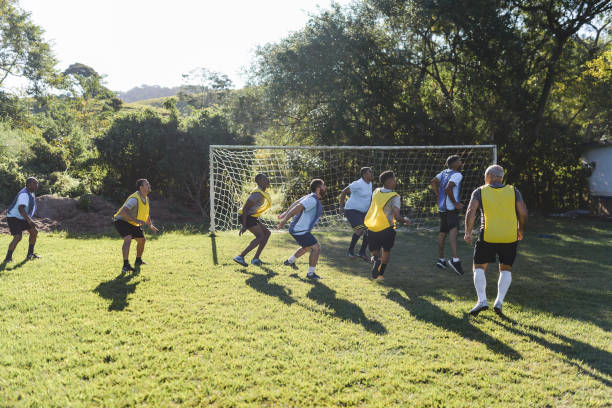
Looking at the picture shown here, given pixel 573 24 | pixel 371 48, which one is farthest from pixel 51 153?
pixel 573 24

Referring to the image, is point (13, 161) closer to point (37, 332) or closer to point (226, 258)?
point (226, 258)

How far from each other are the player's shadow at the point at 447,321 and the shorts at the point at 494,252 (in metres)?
0.84

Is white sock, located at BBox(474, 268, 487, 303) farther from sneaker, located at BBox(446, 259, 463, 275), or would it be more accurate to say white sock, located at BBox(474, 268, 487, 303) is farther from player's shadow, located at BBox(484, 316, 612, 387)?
sneaker, located at BBox(446, 259, 463, 275)

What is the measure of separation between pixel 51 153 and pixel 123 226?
1241 cm

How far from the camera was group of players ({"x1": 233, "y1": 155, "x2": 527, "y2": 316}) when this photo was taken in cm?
491

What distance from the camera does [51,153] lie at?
53.8ft

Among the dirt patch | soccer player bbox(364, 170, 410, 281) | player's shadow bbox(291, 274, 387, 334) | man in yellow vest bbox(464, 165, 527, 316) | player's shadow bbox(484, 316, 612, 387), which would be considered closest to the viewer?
player's shadow bbox(484, 316, 612, 387)

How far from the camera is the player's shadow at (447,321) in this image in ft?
13.3

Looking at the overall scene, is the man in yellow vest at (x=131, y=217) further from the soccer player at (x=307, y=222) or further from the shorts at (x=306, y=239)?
the shorts at (x=306, y=239)

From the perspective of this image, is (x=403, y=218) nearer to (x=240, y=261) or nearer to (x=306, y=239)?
(x=306, y=239)

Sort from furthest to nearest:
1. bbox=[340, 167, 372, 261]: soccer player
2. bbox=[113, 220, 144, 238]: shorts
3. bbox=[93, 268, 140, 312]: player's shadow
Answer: bbox=[340, 167, 372, 261]: soccer player → bbox=[113, 220, 144, 238]: shorts → bbox=[93, 268, 140, 312]: player's shadow

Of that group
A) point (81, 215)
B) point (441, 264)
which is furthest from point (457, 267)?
point (81, 215)

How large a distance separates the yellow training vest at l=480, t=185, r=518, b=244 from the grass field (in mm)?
1060

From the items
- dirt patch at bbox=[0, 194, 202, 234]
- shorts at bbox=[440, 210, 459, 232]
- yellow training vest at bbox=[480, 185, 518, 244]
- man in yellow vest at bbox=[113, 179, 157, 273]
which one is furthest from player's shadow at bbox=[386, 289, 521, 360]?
dirt patch at bbox=[0, 194, 202, 234]
